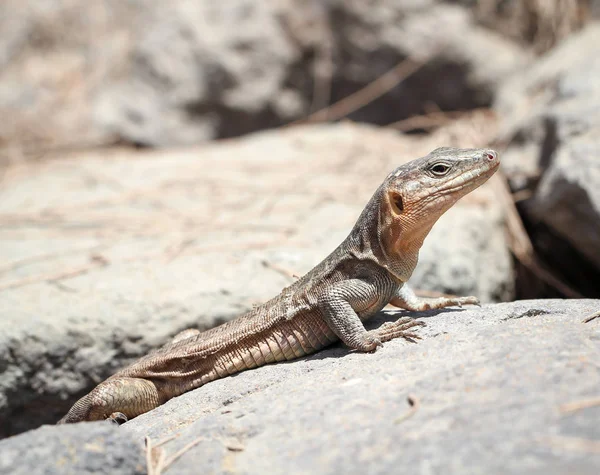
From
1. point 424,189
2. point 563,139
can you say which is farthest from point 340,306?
point 563,139

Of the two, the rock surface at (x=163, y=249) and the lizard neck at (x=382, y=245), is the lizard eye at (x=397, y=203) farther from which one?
the rock surface at (x=163, y=249)

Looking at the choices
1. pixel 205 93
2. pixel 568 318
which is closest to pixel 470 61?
pixel 205 93

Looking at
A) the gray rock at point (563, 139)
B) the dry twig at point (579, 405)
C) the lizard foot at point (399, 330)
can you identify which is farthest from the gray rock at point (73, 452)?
the gray rock at point (563, 139)

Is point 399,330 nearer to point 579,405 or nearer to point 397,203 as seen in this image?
point 397,203

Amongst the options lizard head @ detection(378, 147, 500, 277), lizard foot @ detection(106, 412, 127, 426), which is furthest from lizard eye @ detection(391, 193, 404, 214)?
lizard foot @ detection(106, 412, 127, 426)

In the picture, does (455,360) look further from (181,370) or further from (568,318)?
(181,370)
